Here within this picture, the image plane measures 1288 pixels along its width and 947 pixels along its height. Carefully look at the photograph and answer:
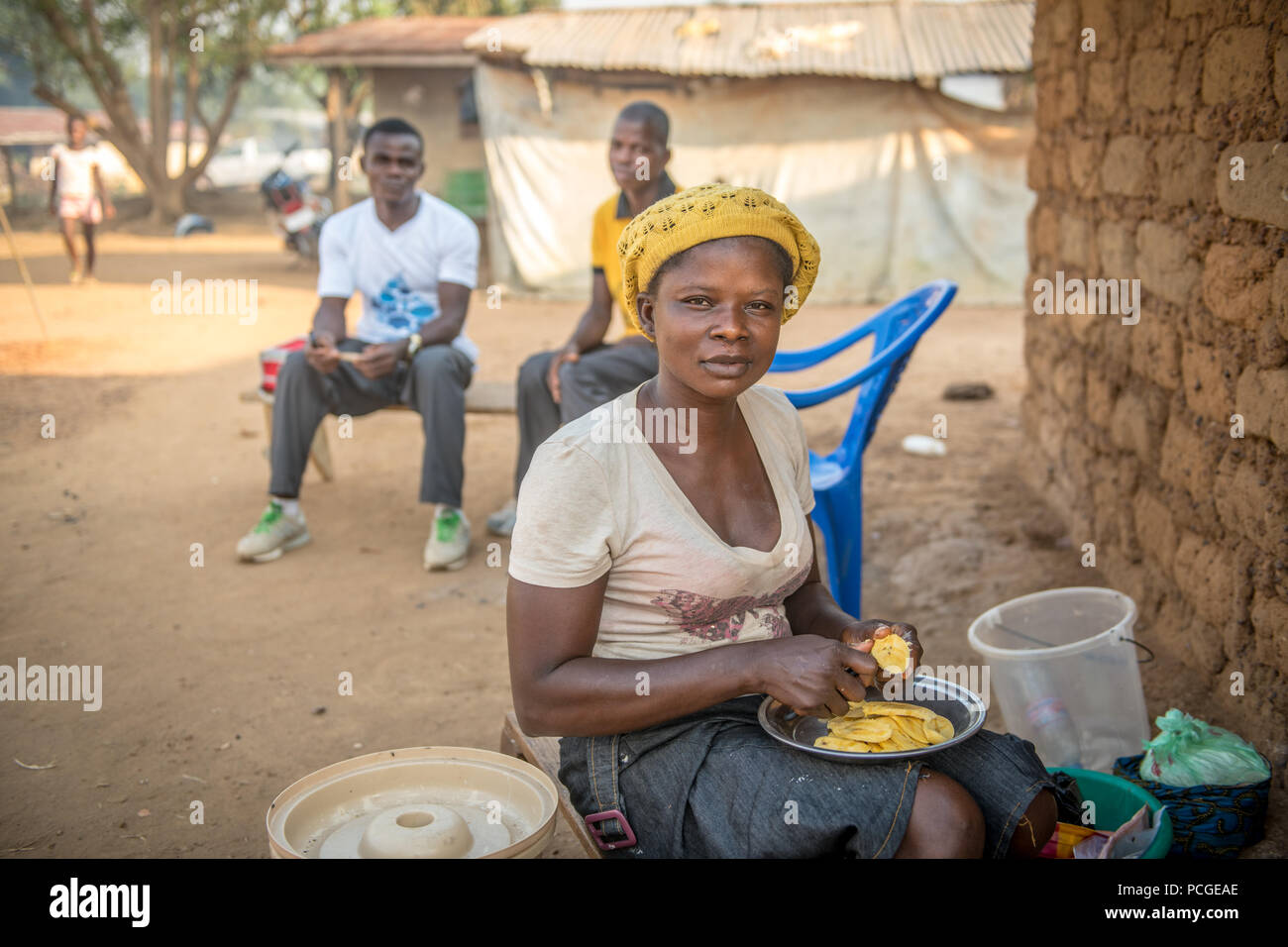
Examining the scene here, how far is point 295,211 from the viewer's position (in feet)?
49.2

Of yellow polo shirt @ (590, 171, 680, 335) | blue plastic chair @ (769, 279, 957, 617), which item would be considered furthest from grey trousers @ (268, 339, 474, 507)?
blue plastic chair @ (769, 279, 957, 617)

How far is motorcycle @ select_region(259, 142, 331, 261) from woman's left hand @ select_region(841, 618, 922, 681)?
13845mm

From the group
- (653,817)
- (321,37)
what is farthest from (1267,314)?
(321,37)

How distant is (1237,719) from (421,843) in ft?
7.78

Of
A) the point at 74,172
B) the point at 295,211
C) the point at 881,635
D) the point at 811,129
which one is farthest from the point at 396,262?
the point at 295,211

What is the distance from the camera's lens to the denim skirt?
1.78 metres

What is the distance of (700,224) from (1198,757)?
5.99ft

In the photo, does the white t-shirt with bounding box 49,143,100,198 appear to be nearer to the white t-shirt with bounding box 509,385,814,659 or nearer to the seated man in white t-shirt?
the seated man in white t-shirt

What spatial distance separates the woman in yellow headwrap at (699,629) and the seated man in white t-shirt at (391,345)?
2.95 metres

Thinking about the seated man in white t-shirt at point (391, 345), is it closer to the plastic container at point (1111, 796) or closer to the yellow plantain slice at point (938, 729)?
the plastic container at point (1111, 796)

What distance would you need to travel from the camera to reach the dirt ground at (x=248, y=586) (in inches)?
127

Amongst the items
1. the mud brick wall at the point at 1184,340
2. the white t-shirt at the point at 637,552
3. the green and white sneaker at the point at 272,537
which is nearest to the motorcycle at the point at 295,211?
the green and white sneaker at the point at 272,537
